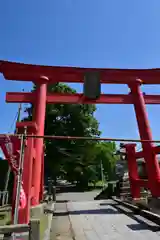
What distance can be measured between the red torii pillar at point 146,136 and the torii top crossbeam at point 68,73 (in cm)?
43

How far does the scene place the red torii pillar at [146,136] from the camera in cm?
783

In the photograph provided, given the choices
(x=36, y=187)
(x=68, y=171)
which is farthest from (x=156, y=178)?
(x=68, y=171)

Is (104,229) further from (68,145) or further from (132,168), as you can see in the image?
(68,145)

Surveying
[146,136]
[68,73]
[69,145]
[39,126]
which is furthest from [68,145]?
[39,126]

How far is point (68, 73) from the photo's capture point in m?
9.09

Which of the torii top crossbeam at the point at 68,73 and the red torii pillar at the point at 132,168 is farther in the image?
the red torii pillar at the point at 132,168

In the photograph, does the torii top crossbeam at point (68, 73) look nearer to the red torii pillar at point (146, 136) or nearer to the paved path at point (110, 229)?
the red torii pillar at point (146, 136)

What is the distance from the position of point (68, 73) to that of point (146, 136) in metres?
3.94

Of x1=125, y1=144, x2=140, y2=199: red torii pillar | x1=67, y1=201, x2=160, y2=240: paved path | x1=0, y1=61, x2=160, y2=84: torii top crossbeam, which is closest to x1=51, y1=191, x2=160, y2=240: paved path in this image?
Answer: x1=67, y1=201, x2=160, y2=240: paved path

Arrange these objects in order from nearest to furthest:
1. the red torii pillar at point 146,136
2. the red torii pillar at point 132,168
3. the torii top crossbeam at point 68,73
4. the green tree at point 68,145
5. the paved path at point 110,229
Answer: the paved path at point 110,229, the red torii pillar at point 146,136, the torii top crossbeam at point 68,73, the red torii pillar at point 132,168, the green tree at point 68,145

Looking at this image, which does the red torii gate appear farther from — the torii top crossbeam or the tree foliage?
the tree foliage

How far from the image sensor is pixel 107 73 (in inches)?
362

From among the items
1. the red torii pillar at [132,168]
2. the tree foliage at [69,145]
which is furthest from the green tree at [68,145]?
the red torii pillar at [132,168]

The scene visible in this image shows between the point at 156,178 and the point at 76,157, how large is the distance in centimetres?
1588
